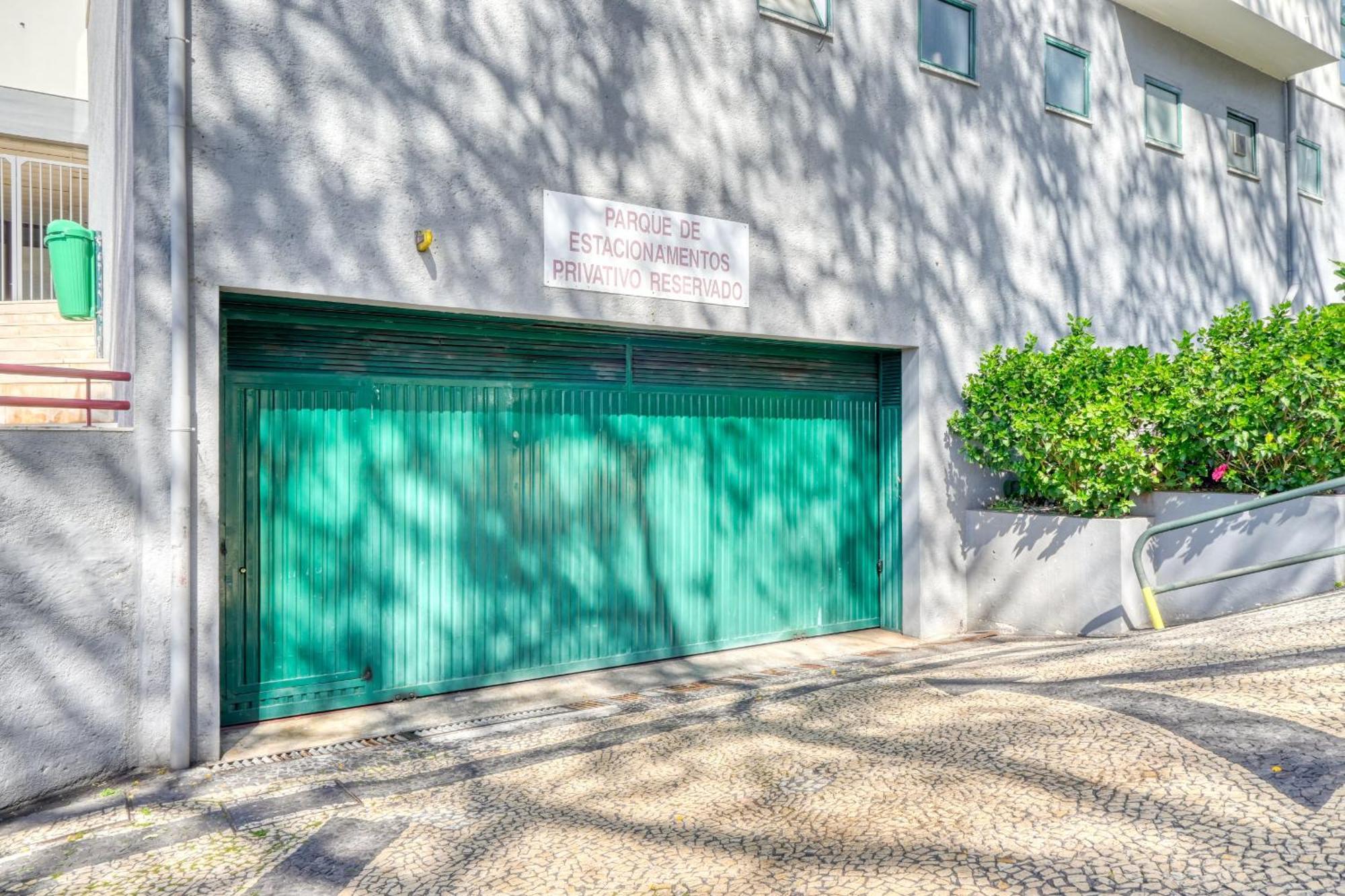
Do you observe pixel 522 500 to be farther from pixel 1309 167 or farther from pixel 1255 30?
pixel 1309 167

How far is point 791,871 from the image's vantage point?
3346 mm

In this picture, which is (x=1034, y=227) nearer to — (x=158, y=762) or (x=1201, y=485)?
(x=1201, y=485)

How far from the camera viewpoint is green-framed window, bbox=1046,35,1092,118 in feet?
32.6

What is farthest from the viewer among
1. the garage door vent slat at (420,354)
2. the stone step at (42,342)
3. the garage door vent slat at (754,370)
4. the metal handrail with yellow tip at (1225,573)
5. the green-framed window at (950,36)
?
the green-framed window at (950,36)

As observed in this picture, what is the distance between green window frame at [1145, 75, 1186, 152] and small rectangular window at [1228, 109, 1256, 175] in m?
1.30

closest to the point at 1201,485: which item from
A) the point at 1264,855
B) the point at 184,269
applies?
the point at 1264,855

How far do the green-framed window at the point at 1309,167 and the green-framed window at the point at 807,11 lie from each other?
9691 millimetres

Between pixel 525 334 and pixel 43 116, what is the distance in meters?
10.4

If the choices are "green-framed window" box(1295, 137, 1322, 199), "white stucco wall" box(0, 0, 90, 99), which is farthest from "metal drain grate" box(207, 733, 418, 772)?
"green-framed window" box(1295, 137, 1322, 199)

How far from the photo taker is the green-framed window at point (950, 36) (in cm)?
884

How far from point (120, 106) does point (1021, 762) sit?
22.3ft

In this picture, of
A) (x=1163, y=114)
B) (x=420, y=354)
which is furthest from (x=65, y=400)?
(x=1163, y=114)

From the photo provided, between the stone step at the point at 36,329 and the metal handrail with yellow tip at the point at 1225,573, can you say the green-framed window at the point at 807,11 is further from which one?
the stone step at the point at 36,329

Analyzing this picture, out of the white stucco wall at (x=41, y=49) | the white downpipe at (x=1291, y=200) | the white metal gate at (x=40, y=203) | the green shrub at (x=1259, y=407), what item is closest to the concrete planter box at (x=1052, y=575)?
the green shrub at (x=1259, y=407)
